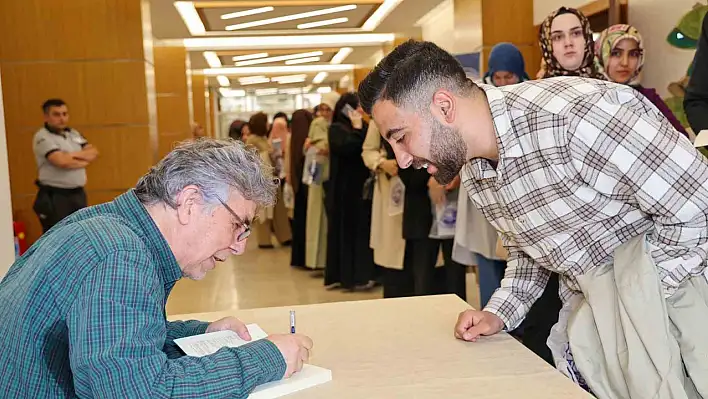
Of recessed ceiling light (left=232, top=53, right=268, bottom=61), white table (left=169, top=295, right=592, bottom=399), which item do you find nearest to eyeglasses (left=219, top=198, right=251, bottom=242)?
white table (left=169, top=295, right=592, bottom=399)

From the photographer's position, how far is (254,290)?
19.9 ft

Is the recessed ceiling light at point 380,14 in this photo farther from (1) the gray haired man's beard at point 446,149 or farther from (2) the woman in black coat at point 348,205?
(1) the gray haired man's beard at point 446,149

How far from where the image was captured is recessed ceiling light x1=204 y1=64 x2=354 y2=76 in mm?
17500

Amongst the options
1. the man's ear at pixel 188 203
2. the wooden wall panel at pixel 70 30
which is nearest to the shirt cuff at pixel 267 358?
the man's ear at pixel 188 203

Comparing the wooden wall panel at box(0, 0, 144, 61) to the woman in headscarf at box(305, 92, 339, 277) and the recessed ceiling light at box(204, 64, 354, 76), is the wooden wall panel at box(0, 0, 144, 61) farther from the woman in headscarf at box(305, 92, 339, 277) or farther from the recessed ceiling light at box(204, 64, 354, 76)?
the recessed ceiling light at box(204, 64, 354, 76)

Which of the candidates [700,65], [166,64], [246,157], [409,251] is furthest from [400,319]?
[166,64]

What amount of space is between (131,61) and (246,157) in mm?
6300

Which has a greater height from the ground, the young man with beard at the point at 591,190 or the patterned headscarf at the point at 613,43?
the patterned headscarf at the point at 613,43

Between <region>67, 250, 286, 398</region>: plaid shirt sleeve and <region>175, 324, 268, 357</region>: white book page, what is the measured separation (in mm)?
245

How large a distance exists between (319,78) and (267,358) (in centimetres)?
1930

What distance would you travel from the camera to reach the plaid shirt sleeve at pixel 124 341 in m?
1.11

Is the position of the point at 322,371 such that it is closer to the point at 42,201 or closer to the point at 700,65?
the point at 700,65

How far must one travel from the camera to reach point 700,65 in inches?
103

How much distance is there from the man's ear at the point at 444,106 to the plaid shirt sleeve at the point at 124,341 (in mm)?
710
